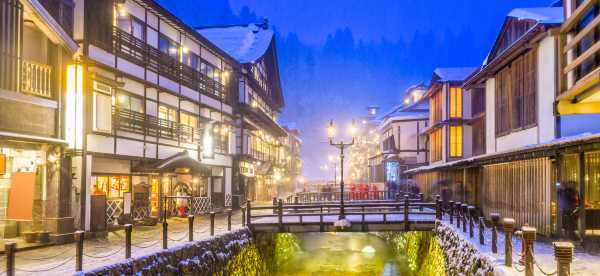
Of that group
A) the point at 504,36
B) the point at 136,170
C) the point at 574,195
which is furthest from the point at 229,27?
the point at 574,195

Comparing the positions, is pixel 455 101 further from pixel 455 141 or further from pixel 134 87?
pixel 134 87

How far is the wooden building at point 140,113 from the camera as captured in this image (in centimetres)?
1916

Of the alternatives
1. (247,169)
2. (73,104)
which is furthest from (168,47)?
(247,169)

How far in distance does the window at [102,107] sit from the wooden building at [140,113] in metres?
0.04

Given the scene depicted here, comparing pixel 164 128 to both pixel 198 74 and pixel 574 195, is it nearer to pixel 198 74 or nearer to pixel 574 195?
pixel 198 74

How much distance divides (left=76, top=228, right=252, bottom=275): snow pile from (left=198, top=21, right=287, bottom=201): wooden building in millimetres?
19070

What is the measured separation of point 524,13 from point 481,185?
8.38 metres

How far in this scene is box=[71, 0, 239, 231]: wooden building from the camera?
19156mm

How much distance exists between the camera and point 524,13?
20391 millimetres

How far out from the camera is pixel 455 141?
120ft

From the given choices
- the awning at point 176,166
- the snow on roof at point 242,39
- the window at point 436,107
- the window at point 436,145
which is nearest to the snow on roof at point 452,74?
the window at point 436,107

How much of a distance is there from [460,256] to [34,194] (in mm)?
15679

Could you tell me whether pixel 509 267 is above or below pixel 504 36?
below

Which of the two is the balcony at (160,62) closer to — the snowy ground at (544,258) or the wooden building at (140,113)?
the wooden building at (140,113)
